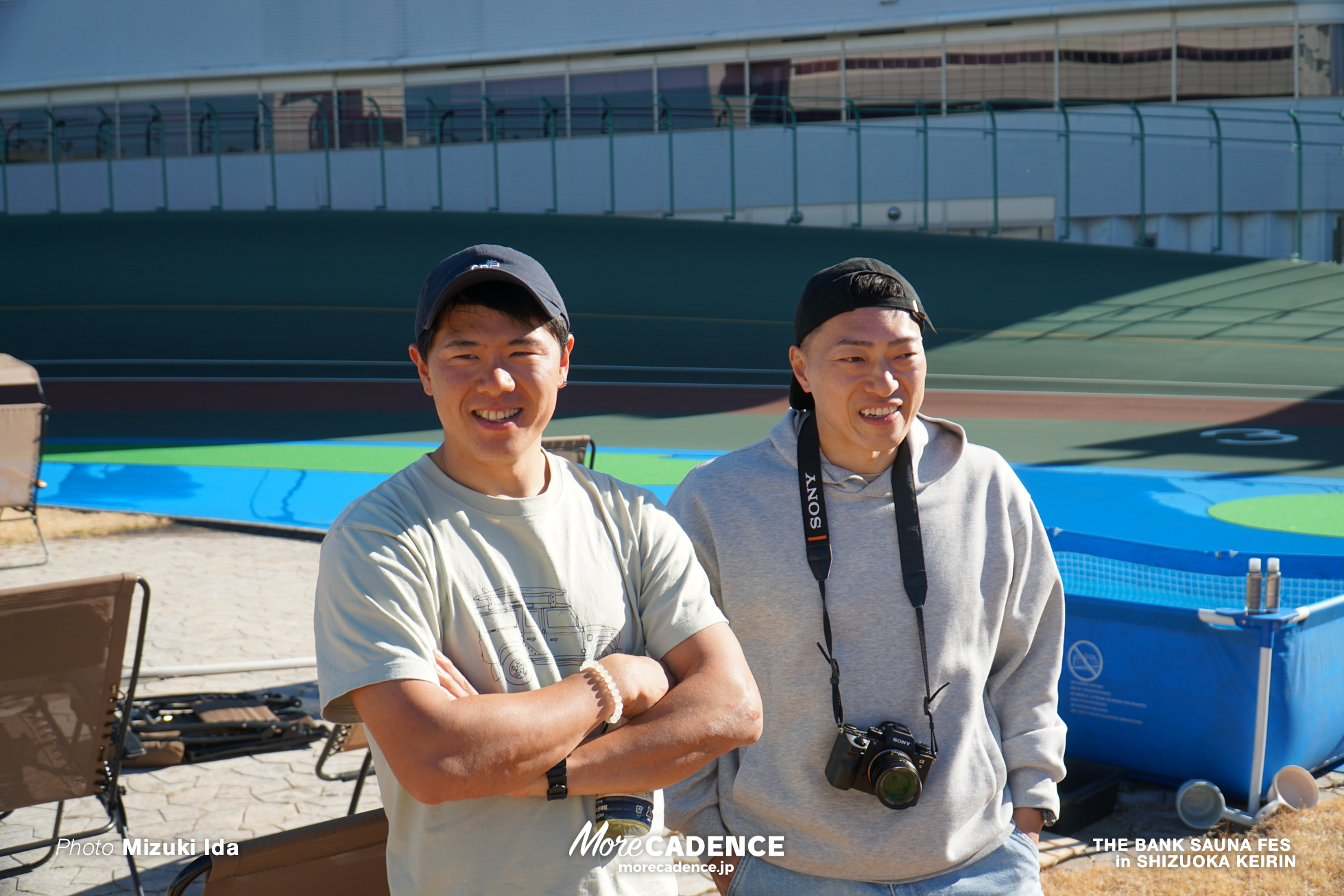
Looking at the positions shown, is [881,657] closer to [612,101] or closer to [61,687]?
[61,687]

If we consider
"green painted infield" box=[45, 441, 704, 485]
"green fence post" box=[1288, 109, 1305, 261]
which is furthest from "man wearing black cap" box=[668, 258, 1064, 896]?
"green fence post" box=[1288, 109, 1305, 261]

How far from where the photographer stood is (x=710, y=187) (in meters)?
27.9

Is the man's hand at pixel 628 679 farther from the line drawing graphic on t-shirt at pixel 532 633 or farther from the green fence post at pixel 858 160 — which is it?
the green fence post at pixel 858 160

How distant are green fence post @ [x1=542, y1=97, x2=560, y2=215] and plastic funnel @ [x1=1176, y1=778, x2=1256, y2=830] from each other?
23.4 metres

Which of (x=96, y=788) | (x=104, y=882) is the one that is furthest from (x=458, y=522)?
(x=104, y=882)

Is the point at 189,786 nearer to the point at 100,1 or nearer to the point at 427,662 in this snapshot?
the point at 427,662

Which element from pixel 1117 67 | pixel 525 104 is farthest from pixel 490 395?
pixel 525 104

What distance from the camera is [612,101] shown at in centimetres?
3006

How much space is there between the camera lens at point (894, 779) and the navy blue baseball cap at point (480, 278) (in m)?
1.08

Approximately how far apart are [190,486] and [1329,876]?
11.4 m

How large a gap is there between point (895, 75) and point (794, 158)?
4008 millimetres

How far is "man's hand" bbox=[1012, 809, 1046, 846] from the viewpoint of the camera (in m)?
2.56

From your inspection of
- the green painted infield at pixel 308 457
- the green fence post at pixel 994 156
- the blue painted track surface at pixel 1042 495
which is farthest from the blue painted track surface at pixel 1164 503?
the green fence post at pixel 994 156

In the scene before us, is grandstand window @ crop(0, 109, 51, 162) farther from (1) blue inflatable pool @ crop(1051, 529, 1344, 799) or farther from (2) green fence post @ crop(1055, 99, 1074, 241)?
(1) blue inflatable pool @ crop(1051, 529, 1344, 799)
